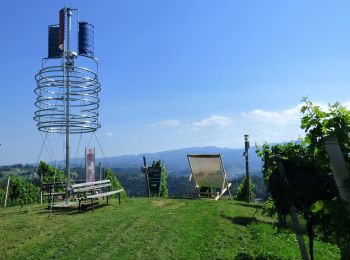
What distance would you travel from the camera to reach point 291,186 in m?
5.53

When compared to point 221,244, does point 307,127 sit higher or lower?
higher

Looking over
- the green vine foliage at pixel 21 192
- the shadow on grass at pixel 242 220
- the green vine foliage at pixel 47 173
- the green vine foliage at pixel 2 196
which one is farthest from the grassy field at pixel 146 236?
the green vine foliage at pixel 2 196

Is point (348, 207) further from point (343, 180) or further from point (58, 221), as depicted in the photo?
point (58, 221)

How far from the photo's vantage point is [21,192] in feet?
62.2

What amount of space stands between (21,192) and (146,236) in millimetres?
11362

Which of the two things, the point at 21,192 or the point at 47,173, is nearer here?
the point at 21,192

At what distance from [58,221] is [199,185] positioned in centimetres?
1062

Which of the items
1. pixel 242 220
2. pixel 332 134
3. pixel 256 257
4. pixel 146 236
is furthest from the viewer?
pixel 242 220

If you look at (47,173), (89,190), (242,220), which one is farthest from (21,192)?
(242,220)

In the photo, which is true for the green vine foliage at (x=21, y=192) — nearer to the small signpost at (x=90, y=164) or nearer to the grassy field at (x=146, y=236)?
the small signpost at (x=90, y=164)

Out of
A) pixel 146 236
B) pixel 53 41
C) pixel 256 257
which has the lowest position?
pixel 256 257

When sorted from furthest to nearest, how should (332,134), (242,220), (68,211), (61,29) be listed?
(61,29) → (68,211) → (242,220) → (332,134)

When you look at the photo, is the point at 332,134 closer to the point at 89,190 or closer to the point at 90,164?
the point at 89,190

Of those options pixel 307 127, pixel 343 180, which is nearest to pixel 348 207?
pixel 343 180
